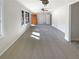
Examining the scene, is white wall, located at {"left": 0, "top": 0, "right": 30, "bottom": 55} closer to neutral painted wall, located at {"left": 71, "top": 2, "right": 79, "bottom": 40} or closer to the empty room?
the empty room

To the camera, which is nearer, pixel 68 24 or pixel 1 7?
pixel 1 7

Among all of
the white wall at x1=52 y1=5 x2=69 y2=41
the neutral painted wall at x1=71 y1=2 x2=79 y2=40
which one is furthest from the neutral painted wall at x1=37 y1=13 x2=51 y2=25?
the neutral painted wall at x1=71 y1=2 x2=79 y2=40

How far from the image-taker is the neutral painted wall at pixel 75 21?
7383 millimetres

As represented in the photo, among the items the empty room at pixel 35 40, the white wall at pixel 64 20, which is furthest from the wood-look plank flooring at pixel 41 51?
the white wall at pixel 64 20

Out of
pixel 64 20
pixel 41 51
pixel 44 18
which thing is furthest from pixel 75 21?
pixel 44 18

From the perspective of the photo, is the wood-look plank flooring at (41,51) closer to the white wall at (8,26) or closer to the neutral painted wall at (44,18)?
the white wall at (8,26)

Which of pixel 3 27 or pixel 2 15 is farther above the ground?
pixel 2 15

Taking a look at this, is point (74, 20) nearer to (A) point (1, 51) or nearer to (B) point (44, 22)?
(A) point (1, 51)

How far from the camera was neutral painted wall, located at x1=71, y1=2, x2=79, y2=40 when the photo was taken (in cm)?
738

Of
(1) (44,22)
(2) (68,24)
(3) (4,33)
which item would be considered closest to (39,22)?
(1) (44,22)

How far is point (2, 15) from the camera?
5.18 meters

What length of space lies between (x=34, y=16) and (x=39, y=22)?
76.7 inches

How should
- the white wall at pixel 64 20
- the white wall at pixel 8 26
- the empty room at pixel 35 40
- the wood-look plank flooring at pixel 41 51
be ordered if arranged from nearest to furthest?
the wood-look plank flooring at pixel 41 51
the empty room at pixel 35 40
the white wall at pixel 8 26
the white wall at pixel 64 20

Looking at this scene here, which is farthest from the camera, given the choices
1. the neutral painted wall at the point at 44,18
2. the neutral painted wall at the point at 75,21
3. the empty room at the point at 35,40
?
the neutral painted wall at the point at 44,18
